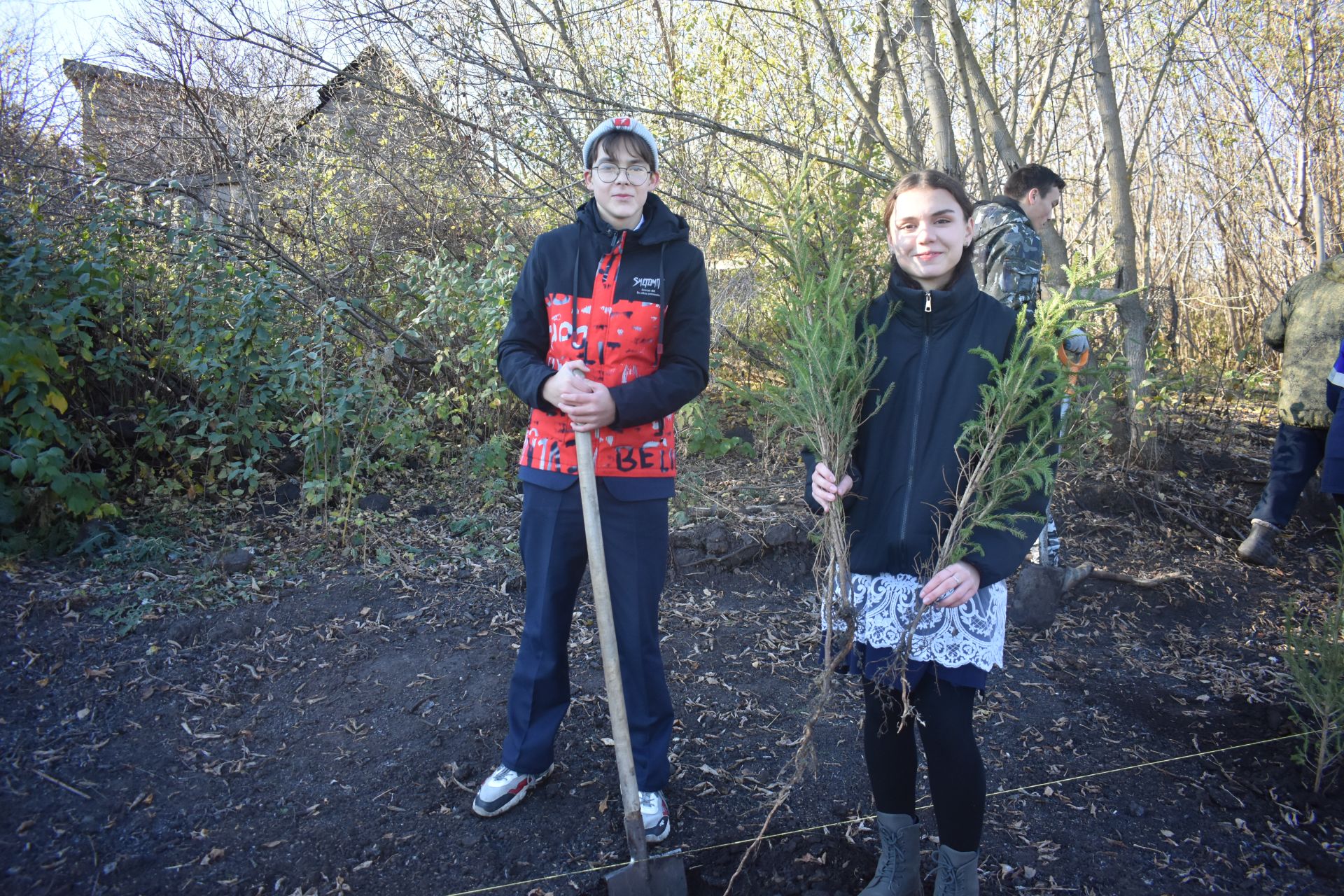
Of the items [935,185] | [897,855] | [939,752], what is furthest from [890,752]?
[935,185]

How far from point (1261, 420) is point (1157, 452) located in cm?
243

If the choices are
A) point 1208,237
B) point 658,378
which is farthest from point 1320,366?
point 658,378

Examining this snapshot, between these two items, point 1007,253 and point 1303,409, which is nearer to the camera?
point 1007,253

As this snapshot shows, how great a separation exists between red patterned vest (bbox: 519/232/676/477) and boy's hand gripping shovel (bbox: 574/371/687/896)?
5.7 inches

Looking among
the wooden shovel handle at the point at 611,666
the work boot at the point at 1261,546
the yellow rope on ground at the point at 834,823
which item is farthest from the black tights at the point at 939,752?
the work boot at the point at 1261,546

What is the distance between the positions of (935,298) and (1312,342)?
475 cm

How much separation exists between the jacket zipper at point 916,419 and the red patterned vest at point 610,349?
0.79m

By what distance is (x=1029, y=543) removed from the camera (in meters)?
2.14

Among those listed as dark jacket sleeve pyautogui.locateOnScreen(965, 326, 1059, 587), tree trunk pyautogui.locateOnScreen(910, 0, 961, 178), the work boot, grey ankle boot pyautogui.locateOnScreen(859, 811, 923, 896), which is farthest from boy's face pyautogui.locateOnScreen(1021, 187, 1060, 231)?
grey ankle boot pyautogui.locateOnScreen(859, 811, 923, 896)

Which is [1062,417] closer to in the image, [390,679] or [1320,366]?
[390,679]

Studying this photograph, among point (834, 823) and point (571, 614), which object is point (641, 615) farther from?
point (834, 823)

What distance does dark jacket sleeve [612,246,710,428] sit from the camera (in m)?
2.44

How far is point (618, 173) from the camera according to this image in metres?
2.47

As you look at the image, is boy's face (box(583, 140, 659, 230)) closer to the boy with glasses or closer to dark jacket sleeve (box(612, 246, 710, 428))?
the boy with glasses
